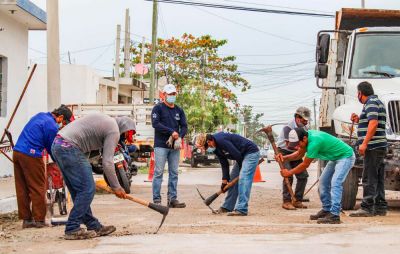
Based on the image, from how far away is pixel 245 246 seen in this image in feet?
25.2

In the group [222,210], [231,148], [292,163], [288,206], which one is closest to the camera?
[231,148]

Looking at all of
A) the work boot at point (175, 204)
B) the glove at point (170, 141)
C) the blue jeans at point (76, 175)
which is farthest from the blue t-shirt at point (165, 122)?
the blue jeans at point (76, 175)

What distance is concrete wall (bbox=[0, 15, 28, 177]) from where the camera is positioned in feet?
65.4

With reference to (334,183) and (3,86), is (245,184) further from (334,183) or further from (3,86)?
(3,86)

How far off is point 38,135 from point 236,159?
9.89 feet

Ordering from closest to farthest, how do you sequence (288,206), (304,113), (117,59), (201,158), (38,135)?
(38,135), (304,113), (288,206), (201,158), (117,59)

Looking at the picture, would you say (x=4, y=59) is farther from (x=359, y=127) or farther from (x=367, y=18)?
(x=359, y=127)

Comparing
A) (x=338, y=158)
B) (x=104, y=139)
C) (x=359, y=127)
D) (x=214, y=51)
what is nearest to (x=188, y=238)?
(x=104, y=139)

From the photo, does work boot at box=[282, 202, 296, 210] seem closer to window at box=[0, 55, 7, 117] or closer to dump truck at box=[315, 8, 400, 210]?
dump truck at box=[315, 8, 400, 210]

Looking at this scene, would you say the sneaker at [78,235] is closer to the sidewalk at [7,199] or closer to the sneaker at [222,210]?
the sneaker at [222,210]

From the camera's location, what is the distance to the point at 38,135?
9984 mm

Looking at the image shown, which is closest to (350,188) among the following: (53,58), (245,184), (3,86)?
(245,184)

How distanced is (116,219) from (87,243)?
2.61m

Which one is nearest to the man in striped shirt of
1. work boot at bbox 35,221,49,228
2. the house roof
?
work boot at bbox 35,221,49,228
